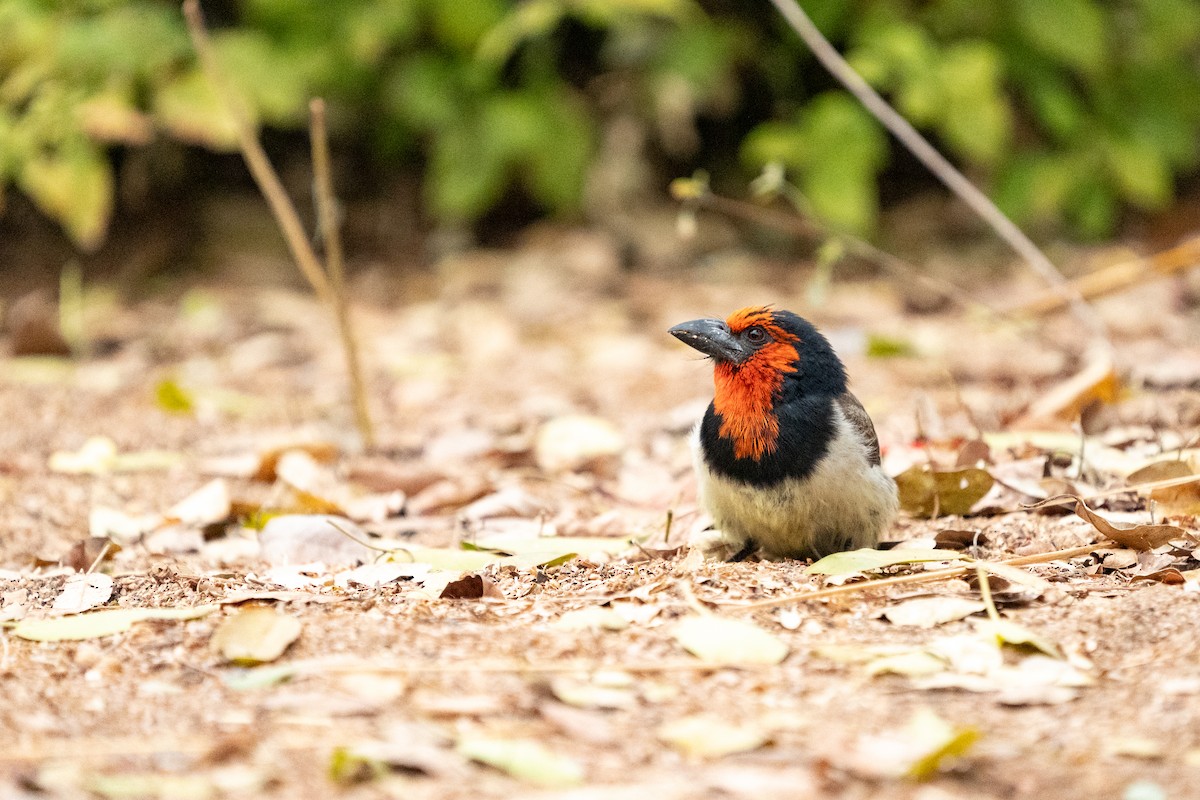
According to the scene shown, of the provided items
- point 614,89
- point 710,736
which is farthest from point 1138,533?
point 614,89

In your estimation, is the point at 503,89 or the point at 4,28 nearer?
the point at 4,28

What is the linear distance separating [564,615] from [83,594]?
1.04 metres

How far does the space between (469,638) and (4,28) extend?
18.2ft

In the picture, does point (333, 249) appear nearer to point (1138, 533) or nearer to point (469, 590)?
point (469, 590)

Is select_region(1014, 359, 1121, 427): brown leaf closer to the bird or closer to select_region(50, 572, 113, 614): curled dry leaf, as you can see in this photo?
the bird

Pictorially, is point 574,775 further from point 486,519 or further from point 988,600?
point 486,519

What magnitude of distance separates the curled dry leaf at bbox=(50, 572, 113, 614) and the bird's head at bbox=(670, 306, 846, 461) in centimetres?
144

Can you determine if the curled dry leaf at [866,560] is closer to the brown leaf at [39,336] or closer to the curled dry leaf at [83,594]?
the curled dry leaf at [83,594]

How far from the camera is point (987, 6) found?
23.8ft

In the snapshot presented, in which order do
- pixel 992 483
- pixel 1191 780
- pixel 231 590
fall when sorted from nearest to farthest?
pixel 1191 780 → pixel 231 590 → pixel 992 483

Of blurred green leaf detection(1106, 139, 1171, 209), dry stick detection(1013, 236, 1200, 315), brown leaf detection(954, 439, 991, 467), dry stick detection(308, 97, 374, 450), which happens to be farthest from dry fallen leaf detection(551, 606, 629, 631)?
blurred green leaf detection(1106, 139, 1171, 209)

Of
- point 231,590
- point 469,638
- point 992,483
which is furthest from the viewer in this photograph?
point 992,483

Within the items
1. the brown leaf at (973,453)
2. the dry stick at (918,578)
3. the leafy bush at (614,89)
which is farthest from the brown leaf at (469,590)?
the leafy bush at (614,89)

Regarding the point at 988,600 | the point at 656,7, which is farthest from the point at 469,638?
the point at 656,7
